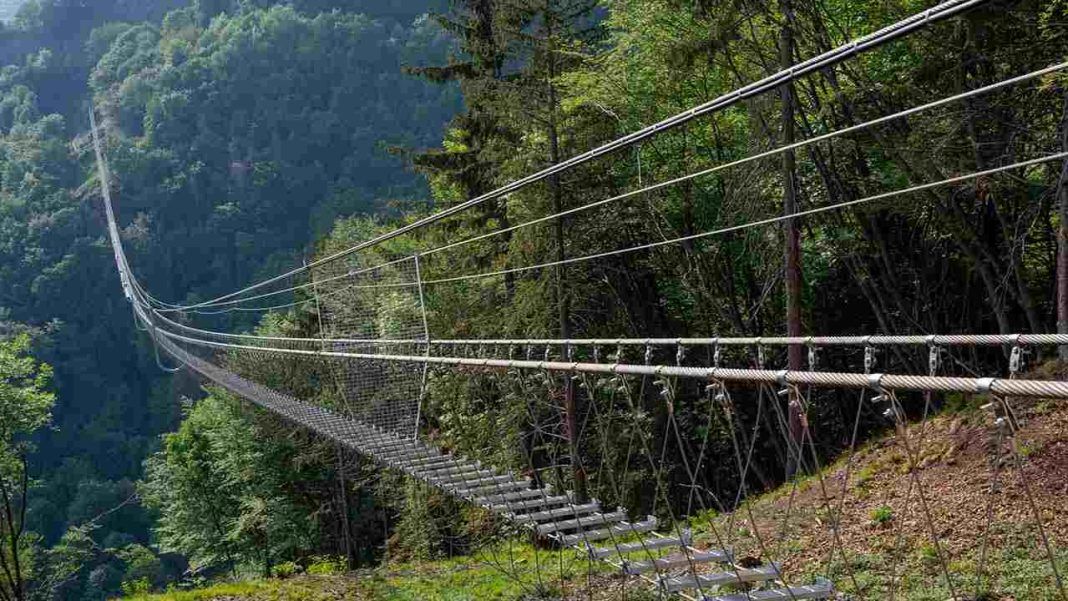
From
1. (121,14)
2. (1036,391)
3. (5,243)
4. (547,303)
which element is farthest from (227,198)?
(1036,391)

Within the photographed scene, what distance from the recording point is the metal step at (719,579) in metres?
3.54

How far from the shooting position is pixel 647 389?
442 inches

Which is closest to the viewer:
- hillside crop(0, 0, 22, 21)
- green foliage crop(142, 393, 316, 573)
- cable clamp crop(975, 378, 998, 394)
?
cable clamp crop(975, 378, 998, 394)

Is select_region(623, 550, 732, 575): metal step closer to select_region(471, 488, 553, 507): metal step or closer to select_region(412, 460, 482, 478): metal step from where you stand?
select_region(471, 488, 553, 507): metal step

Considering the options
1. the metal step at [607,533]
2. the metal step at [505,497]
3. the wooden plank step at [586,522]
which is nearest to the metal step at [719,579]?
the metal step at [607,533]

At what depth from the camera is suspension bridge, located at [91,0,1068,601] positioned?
2.67 m

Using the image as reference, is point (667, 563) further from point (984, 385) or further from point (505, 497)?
point (984, 385)

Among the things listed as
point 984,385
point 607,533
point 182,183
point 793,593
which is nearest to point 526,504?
point 607,533

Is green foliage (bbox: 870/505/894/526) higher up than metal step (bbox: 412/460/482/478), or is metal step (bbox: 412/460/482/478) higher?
metal step (bbox: 412/460/482/478)

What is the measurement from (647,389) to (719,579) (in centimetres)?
767

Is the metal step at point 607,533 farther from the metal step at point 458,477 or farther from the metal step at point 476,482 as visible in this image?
the metal step at point 458,477

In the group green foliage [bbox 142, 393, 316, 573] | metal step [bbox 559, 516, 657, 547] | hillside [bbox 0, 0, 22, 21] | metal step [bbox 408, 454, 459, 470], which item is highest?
hillside [bbox 0, 0, 22, 21]

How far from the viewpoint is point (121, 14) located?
82000 millimetres

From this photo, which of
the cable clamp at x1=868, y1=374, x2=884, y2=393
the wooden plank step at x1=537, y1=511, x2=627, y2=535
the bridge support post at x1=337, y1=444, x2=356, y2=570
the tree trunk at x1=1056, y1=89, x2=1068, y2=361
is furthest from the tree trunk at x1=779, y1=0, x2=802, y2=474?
the bridge support post at x1=337, y1=444, x2=356, y2=570
